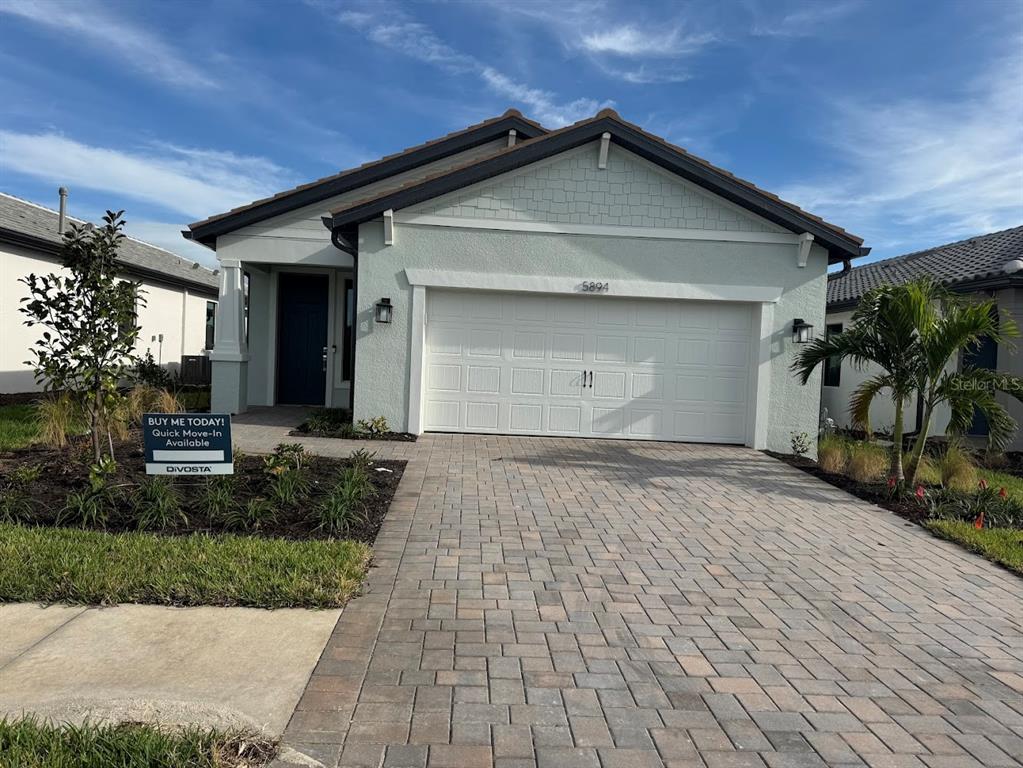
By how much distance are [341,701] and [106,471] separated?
4623 millimetres

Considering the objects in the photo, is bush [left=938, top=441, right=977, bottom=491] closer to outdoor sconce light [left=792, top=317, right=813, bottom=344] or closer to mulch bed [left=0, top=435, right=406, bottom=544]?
outdoor sconce light [left=792, top=317, right=813, bottom=344]

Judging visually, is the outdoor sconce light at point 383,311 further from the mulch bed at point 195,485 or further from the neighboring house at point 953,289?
the neighboring house at point 953,289

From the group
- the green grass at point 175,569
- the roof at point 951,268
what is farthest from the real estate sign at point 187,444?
the roof at point 951,268

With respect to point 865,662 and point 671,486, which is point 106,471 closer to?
point 671,486

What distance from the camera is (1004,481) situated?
10.3 metres

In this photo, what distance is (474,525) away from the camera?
6.55 meters

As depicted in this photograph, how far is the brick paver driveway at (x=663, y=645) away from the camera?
3.19 meters

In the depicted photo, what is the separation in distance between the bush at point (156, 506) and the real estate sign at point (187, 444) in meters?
0.18

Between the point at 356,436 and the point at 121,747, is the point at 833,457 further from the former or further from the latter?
the point at 121,747

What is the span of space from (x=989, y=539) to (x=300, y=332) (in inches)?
491

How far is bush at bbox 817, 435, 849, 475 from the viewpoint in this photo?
10031 mm

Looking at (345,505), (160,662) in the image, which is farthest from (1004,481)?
(160,662)

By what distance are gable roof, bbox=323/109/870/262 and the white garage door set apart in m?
1.56

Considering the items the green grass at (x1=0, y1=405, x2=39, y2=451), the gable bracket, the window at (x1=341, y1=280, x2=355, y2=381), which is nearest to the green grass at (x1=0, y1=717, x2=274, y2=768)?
the green grass at (x1=0, y1=405, x2=39, y2=451)
